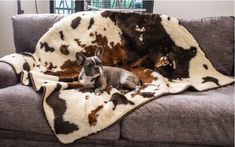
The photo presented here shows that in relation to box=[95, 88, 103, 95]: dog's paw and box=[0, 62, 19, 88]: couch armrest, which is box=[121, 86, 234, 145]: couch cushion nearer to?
box=[95, 88, 103, 95]: dog's paw

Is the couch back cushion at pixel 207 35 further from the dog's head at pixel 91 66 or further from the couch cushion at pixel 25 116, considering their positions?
the couch cushion at pixel 25 116

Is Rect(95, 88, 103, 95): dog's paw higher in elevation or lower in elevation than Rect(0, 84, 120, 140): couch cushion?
higher

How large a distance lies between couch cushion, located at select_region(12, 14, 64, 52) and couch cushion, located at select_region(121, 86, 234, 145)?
1.10 meters

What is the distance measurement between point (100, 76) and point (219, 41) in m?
0.94

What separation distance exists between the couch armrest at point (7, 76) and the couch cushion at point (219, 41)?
4.33 ft

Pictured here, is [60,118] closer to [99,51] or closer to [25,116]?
[25,116]

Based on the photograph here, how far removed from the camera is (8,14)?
9.19ft

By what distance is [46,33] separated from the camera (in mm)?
2145

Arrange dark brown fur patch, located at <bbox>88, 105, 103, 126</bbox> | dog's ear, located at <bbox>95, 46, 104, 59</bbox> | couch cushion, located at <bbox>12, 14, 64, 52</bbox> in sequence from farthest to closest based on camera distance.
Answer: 1. couch cushion, located at <bbox>12, 14, 64, 52</bbox>
2. dog's ear, located at <bbox>95, 46, 104, 59</bbox>
3. dark brown fur patch, located at <bbox>88, 105, 103, 126</bbox>

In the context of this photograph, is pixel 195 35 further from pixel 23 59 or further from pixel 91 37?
pixel 23 59

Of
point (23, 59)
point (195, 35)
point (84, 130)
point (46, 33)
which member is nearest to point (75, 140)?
point (84, 130)

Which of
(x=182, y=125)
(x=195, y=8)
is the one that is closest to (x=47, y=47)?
(x=182, y=125)

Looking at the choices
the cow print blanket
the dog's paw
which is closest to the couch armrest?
the cow print blanket

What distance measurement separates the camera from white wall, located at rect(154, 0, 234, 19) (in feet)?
8.62
